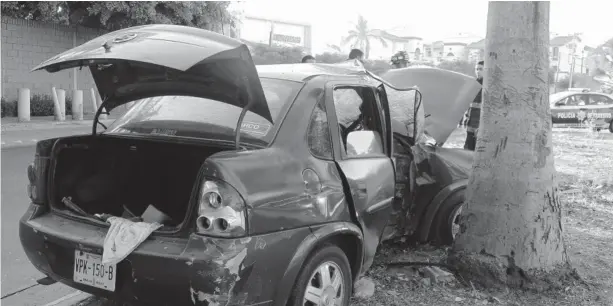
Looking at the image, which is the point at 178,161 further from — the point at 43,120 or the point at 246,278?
the point at 43,120

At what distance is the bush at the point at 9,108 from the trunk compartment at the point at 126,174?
13.8 meters

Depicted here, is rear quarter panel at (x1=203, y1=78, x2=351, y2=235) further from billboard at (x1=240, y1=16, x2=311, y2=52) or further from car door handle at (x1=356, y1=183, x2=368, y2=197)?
billboard at (x1=240, y1=16, x2=311, y2=52)

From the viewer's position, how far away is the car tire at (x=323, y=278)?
2764 mm

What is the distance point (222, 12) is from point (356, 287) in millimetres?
17866

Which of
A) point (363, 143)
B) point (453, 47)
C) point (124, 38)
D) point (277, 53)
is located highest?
point (453, 47)

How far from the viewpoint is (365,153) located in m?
3.61

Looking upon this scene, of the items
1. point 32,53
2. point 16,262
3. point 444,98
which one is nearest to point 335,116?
point 444,98

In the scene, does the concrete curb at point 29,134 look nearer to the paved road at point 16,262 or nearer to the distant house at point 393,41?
the paved road at point 16,262

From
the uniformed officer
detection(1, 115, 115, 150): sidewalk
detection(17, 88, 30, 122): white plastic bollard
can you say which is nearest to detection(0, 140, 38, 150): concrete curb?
detection(1, 115, 115, 150): sidewalk

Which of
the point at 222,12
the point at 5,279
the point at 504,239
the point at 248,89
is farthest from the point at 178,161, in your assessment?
the point at 222,12

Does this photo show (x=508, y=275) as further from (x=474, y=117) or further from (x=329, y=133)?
(x=474, y=117)

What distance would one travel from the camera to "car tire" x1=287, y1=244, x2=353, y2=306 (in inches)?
109

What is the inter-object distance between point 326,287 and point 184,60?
4.54 feet

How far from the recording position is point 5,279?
13.2 ft
